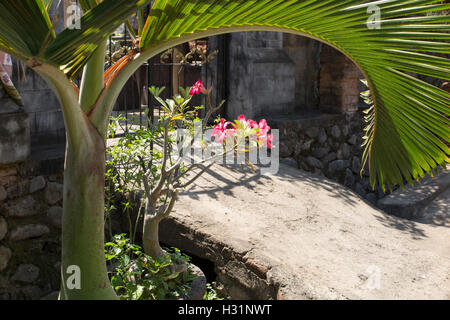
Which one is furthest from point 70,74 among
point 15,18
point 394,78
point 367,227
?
point 367,227

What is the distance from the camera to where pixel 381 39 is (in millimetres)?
1694

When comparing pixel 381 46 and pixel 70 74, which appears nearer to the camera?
pixel 70 74

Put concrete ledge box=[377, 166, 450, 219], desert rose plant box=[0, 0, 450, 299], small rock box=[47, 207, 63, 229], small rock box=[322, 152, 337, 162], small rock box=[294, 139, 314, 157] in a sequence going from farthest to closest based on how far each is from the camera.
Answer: small rock box=[322, 152, 337, 162] → small rock box=[294, 139, 314, 157] → concrete ledge box=[377, 166, 450, 219] → small rock box=[47, 207, 63, 229] → desert rose plant box=[0, 0, 450, 299]

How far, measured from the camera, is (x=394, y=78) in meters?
1.88

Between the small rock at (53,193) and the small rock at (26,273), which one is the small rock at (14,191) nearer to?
the small rock at (53,193)

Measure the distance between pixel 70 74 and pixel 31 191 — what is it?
2.18 metres

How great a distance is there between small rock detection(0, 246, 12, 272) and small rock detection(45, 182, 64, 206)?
44 cm

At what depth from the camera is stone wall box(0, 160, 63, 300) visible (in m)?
3.33

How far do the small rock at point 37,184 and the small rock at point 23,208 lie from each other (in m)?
0.06

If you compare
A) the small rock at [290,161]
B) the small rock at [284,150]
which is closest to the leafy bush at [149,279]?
the small rock at [290,161]

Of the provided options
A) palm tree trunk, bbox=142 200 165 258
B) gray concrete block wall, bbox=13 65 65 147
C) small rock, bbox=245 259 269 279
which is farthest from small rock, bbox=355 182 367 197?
palm tree trunk, bbox=142 200 165 258

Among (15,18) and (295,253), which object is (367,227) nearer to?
(295,253)

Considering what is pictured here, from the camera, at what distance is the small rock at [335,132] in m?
6.75

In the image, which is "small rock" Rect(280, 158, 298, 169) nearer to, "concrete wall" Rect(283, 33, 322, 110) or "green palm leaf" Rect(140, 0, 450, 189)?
"concrete wall" Rect(283, 33, 322, 110)
